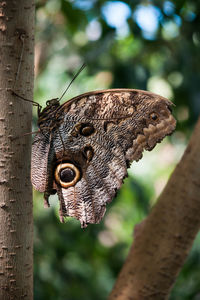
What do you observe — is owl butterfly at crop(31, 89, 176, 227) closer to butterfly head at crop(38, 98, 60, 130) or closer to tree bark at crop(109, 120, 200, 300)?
butterfly head at crop(38, 98, 60, 130)

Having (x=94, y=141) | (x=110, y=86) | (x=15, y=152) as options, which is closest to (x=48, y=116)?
(x=94, y=141)

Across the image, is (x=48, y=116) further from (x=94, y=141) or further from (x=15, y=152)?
(x=15, y=152)

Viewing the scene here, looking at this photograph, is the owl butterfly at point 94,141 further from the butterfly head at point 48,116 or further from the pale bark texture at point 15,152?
the pale bark texture at point 15,152

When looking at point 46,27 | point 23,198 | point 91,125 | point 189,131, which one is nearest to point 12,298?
point 23,198

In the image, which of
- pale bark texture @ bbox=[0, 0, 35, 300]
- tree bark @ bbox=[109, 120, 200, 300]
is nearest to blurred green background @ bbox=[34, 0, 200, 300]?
tree bark @ bbox=[109, 120, 200, 300]

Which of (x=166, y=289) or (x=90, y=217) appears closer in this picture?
(x=90, y=217)

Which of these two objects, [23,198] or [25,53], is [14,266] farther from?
[25,53]
